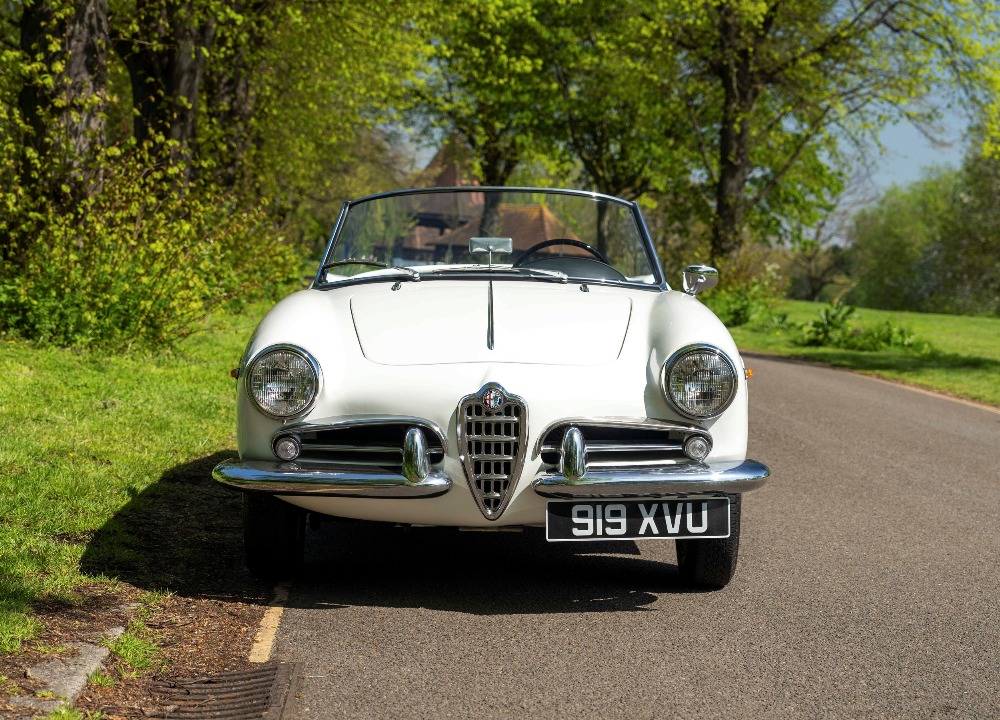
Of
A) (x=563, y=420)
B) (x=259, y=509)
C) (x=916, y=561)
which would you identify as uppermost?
(x=563, y=420)

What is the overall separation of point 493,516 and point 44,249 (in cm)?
730

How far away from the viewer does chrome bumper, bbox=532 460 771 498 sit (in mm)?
4348

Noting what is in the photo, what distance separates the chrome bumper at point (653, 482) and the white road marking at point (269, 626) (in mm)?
1028

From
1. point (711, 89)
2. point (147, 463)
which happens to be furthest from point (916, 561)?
point (711, 89)

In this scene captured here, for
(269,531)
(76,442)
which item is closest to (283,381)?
(269,531)

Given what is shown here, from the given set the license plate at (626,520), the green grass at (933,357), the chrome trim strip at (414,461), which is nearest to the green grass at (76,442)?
the chrome trim strip at (414,461)

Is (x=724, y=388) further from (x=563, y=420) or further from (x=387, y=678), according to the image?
(x=387, y=678)

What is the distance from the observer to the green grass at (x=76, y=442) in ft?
15.2

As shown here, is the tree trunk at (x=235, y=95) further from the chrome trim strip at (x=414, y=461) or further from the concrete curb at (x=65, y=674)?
the concrete curb at (x=65, y=674)

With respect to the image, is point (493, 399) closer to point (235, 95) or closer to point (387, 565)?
point (387, 565)

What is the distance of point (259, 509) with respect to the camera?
4719 millimetres

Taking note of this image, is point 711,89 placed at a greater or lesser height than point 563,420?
greater

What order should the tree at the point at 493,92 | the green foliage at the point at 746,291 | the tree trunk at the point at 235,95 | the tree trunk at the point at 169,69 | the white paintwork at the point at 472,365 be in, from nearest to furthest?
the white paintwork at the point at 472,365 → the tree trunk at the point at 169,69 → the tree trunk at the point at 235,95 → the green foliage at the point at 746,291 → the tree at the point at 493,92

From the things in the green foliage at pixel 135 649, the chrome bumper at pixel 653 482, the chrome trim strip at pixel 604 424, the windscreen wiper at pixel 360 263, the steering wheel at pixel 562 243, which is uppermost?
the steering wheel at pixel 562 243
